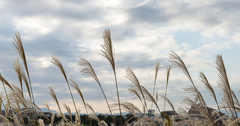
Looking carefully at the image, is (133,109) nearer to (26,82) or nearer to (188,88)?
(188,88)

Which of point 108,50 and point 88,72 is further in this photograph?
point 88,72

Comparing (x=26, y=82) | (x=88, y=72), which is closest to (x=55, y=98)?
(x=26, y=82)

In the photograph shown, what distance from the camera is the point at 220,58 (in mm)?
2920

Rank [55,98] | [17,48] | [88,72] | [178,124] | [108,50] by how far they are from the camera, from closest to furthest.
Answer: [178,124] → [108,50] → [17,48] → [88,72] → [55,98]

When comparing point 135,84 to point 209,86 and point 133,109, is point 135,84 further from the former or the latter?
point 209,86

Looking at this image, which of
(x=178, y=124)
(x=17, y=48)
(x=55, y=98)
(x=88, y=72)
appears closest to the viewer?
(x=178, y=124)

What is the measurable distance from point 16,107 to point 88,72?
1300 millimetres

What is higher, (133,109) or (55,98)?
(55,98)

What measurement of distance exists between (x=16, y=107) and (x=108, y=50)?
1.82 m

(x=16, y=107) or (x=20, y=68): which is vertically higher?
(x=20, y=68)

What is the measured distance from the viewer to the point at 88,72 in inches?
123

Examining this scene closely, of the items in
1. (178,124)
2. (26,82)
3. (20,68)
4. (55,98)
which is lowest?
(178,124)

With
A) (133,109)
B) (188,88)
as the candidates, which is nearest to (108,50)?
(133,109)

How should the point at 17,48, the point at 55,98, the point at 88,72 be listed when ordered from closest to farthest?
the point at 17,48, the point at 88,72, the point at 55,98
